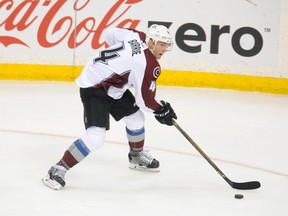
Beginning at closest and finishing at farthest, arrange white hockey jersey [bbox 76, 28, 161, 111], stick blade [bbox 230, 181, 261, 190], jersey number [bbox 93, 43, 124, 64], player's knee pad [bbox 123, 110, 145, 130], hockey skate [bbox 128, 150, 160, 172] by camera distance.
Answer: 1. white hockey jersey [bbox 76, 28, 161, 111]
2. jersey number [bbox 93, 43, 124, 64]
3. stick blade [bbox 230, 181, 261, 190]
4. player's knee pad [bbox 123, 110, 145, 130]
5. hockey skate [bbox 128, 150, 160, 172]

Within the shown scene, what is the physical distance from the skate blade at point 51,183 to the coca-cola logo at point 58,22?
3462mm

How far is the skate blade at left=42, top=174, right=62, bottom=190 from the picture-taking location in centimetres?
429

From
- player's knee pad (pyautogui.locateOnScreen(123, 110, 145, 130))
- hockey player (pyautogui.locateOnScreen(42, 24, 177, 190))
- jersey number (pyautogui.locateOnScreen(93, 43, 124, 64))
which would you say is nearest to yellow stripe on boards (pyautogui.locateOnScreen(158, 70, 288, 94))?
player's knee pad (pyautogui.locateOnScreen(123, 110, 145, 130))

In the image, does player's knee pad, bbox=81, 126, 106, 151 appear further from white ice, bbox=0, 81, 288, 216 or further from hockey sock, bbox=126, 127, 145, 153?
hockey sock, bbox=126, 127, 145, 153

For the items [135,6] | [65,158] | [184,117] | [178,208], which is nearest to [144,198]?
[178,208]

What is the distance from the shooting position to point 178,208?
13.4ft

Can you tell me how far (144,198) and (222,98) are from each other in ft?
10.6

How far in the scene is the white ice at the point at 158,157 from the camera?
13.5ft

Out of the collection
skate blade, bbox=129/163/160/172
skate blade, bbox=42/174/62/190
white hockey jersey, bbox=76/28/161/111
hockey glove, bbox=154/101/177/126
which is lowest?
skate blade, bbox=129/163/160/172

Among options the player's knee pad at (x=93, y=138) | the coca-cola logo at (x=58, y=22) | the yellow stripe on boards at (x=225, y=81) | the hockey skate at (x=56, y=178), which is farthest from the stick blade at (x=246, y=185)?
the coca-cola logo at (x=58, y=22)

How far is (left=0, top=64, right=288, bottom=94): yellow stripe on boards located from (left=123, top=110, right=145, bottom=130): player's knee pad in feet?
9.79

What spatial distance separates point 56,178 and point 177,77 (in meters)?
3.54

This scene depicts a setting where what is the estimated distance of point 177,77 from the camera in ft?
25.1

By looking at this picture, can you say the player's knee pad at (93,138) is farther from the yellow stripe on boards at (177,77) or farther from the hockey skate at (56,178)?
the yellow stripe on boards at (177,77)
